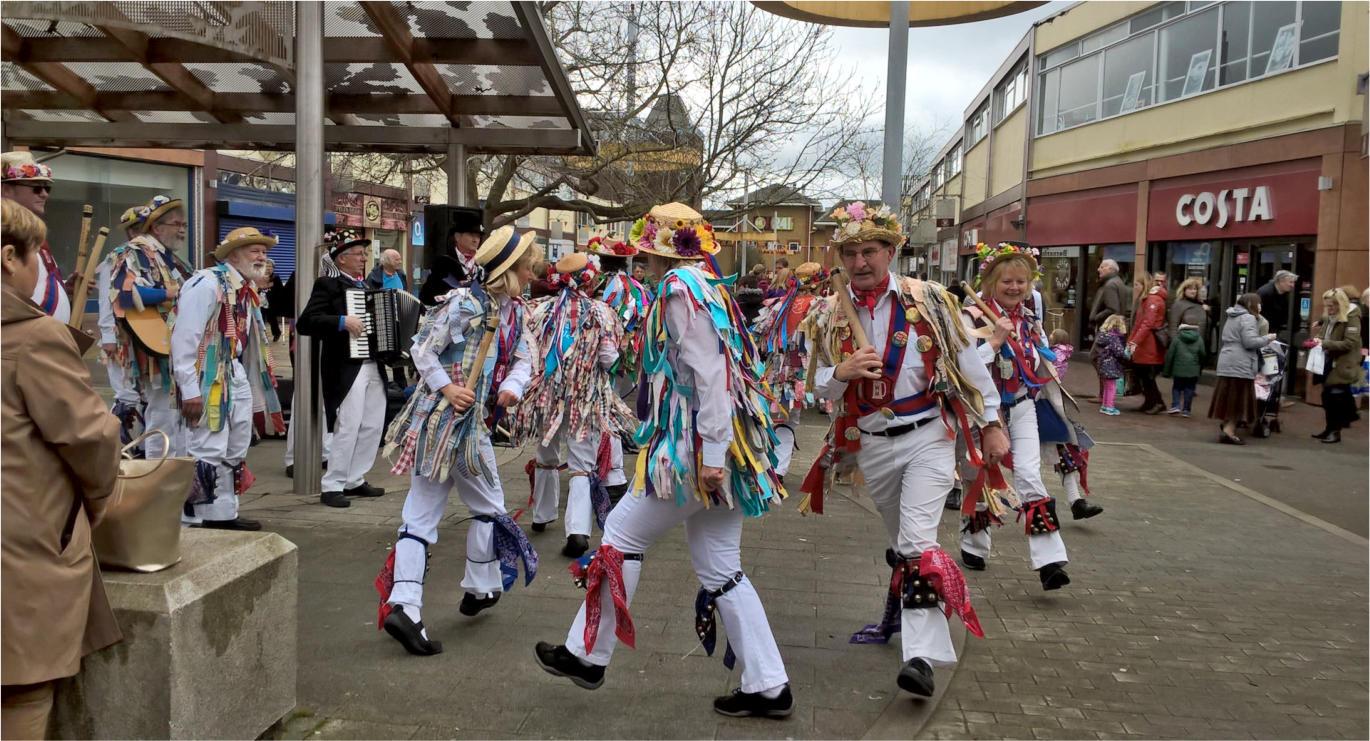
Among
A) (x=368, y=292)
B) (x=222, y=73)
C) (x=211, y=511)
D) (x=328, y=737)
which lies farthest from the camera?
(x=222, y=73)

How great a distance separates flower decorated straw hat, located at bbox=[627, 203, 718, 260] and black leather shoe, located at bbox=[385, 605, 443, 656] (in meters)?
1.85

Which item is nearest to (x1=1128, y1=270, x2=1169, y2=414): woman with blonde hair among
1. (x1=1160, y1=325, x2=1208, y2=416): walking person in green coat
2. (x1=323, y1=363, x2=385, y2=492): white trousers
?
(x1=1160, y1=325, x2=1208, y2=416): walking person in green coat

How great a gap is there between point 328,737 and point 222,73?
7.26 m

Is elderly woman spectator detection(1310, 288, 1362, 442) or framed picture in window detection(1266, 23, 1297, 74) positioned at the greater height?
framed picture in window detection(1266, 23, 1297, 74)

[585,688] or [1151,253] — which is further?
[1151,253]

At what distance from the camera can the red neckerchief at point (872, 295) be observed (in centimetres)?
421

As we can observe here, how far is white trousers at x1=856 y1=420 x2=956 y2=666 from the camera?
12.9ft

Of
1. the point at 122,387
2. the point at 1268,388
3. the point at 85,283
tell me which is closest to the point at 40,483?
the point at 85,283

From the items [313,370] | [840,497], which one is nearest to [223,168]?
[313,370]

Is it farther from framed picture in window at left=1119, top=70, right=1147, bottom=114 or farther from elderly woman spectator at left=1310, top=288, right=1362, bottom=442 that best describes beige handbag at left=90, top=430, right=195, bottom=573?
framed picture in window at left=1119, top=70, right=1147, bottom=114

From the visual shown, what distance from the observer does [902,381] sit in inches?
164

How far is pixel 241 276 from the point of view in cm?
630

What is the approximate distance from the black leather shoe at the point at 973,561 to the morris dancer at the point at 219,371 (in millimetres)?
4462

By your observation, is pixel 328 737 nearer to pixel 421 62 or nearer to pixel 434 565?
pixel 434 565
